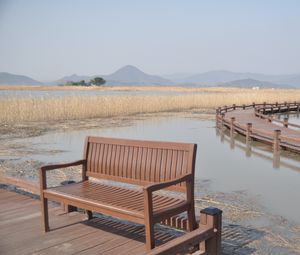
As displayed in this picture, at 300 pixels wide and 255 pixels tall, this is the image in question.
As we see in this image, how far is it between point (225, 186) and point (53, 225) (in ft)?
13.4

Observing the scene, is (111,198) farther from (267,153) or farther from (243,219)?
(267,153)

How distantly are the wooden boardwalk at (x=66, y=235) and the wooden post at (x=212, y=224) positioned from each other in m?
0.63

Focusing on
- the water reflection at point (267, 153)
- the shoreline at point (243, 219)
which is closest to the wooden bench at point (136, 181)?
the shoreline at point (243, 219)

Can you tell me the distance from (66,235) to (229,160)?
7.19 meters

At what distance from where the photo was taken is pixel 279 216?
5703 millimetres

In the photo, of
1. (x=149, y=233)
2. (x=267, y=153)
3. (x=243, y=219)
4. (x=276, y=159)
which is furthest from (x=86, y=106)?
(x=149, y=233)

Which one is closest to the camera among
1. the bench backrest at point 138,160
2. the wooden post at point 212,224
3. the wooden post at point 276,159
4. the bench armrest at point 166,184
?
the bench armrest at point 166,184

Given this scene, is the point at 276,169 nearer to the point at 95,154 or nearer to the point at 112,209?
the point at 95,154

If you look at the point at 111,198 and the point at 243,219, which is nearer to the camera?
the point at 111,198

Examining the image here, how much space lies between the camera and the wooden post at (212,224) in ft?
11.1

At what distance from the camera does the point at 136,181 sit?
4.22 metres

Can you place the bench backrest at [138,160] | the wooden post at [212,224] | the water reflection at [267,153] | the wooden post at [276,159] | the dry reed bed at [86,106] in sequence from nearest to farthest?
the wooden post at [212,224], the bench backrest at [138,160], the wooden post at [276,159], the water reflection at [267,153], the dry reed bed at [86,106]

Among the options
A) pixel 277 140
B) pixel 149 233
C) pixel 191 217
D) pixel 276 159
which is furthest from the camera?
pixel 277 140

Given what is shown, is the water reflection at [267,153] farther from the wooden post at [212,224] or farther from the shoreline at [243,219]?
the wooden post at [212,224]
